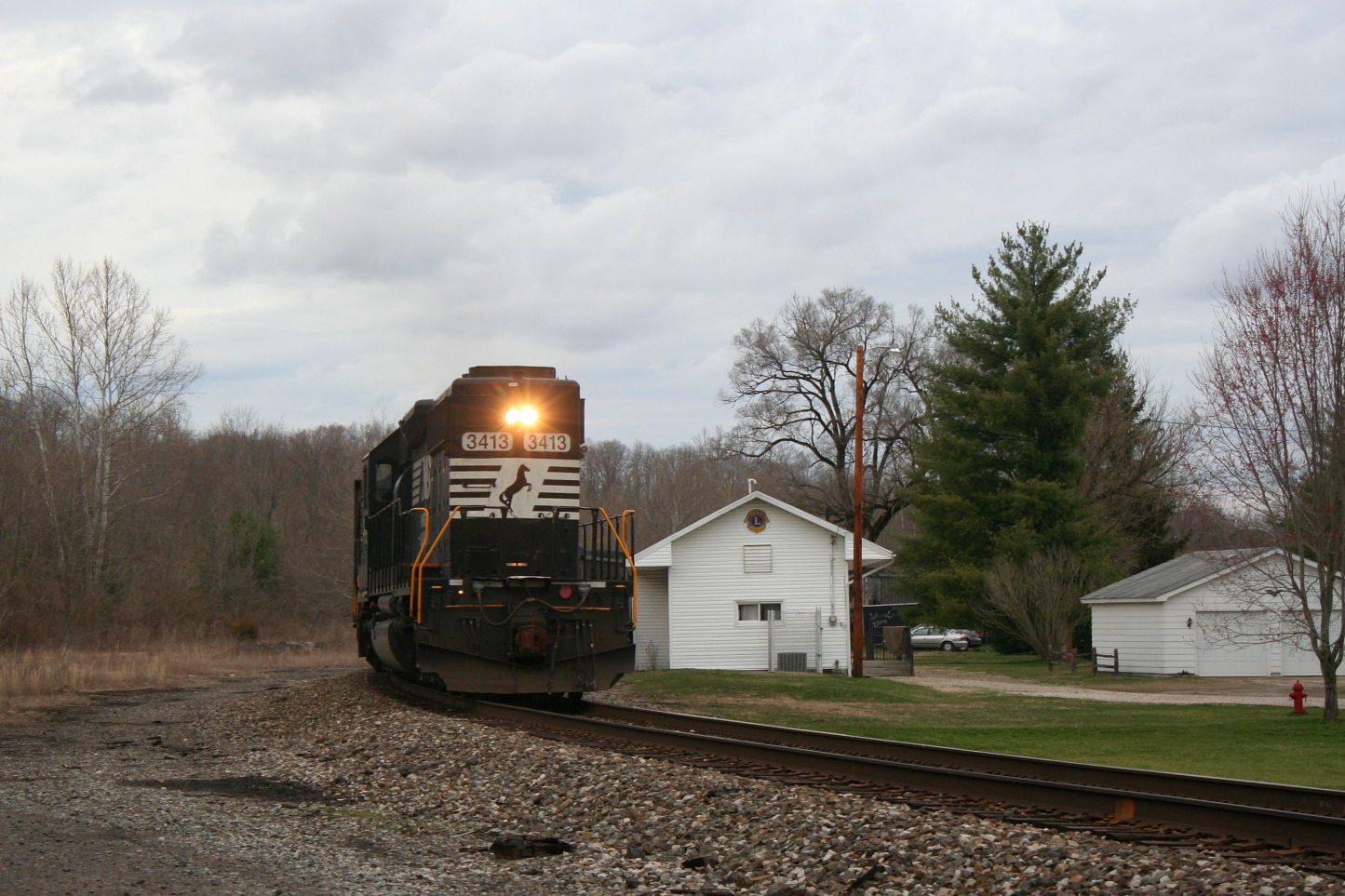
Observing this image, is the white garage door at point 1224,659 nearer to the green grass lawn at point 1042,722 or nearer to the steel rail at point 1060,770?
the green grass lawn at point 1042,722

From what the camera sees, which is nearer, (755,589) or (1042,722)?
(1042,722)

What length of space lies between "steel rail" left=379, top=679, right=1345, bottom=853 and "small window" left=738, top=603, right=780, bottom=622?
2297 cm

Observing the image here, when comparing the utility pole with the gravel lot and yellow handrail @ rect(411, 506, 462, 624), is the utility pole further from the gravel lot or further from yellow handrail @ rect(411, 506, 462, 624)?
the gravel lot

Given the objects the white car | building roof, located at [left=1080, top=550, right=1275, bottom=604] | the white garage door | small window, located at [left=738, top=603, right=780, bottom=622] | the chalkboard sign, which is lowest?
the white car

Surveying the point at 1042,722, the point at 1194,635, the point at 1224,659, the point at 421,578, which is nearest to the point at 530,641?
the point at 421,578

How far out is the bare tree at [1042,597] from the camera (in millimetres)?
39594

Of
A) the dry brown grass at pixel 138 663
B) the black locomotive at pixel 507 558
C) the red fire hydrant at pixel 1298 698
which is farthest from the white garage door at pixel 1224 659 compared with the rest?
the black locomotive at pixel 507 558

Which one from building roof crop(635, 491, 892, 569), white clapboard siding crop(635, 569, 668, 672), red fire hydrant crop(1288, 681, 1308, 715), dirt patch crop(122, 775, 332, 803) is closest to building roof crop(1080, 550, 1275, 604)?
building roof crop(635, 491, 892, 569)

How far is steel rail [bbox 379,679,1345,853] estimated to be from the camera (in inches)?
263

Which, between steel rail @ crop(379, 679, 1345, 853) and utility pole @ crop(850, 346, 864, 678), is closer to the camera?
steel rail @ crop(379, 679, 1345, 853)

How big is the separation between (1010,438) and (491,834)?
4200 centimetres

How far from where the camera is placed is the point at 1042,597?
39.7 metres

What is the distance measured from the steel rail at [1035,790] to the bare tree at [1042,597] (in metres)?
28.2

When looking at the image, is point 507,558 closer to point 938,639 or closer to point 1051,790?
point 1051,790
